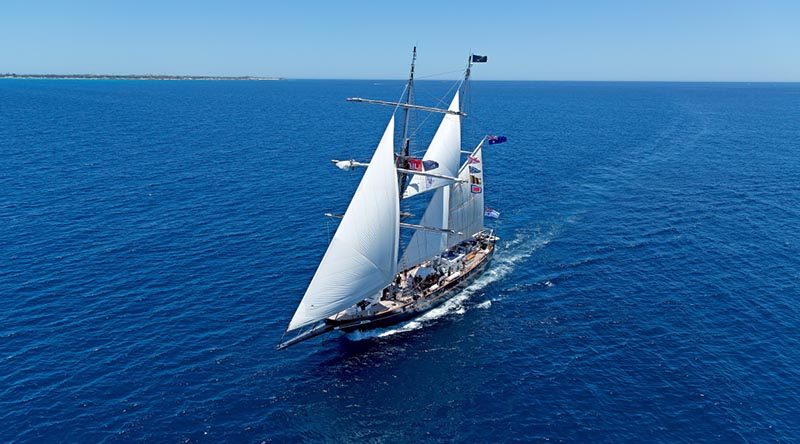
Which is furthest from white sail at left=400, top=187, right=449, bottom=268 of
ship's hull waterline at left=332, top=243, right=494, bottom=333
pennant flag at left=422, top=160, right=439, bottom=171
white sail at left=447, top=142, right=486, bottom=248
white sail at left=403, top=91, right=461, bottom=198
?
pennant flag at left=422, top=160, right=439, bottom=171

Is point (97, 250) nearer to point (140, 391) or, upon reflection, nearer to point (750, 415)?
point (140, 391)

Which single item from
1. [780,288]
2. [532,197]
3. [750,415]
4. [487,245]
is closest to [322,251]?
[487,245]

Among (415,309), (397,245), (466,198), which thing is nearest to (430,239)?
(466,198)

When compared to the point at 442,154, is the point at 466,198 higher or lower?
lower

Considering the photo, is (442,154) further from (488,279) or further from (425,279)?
(488,279)

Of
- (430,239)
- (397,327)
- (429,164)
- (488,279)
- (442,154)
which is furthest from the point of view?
(488,279)
